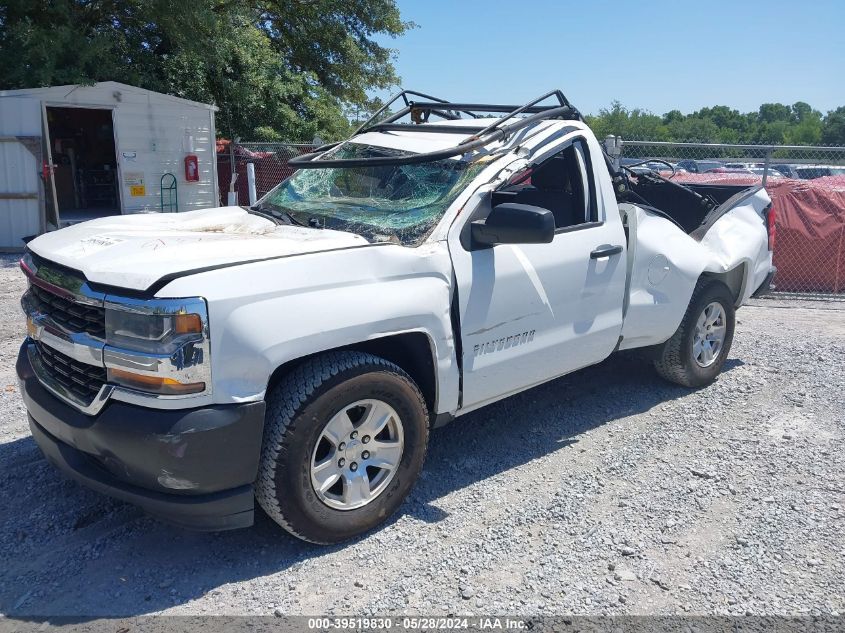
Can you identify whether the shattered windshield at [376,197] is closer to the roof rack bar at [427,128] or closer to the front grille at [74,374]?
the roof rack bar at [427,128]

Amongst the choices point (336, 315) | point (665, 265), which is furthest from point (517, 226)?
point (665, 265)

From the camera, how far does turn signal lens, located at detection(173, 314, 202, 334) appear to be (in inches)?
113

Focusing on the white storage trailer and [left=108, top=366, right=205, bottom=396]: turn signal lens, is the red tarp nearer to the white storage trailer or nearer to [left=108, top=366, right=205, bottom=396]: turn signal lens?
[left=108, top=366, right=205, bottom=396]: turn signal lens

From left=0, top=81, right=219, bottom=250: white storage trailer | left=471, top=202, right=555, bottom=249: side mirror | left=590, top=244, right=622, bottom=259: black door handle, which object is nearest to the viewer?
left=471, top=202, right=555, bottom=249: side mirror

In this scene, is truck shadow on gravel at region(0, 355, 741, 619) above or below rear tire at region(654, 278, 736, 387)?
below

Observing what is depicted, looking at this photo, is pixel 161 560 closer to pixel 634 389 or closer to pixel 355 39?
pixel 634 389

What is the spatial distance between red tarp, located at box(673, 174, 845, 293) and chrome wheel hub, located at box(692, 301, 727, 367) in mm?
4196

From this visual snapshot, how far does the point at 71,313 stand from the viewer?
127 inches

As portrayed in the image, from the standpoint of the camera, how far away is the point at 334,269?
328 cm

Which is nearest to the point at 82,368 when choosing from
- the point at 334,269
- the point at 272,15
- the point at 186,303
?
the point at 186,303

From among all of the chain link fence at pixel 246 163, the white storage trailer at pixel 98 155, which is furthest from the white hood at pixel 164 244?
the chain link fence at pixel 246 163

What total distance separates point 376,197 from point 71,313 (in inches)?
71.0

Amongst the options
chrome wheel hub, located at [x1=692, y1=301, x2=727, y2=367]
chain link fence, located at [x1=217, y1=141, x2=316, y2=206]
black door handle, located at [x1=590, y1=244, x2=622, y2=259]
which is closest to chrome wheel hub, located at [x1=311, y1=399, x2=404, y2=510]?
black door handle, located at [x1=590, y1=244, x2=622, y2=259]

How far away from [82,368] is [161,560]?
944 mm
